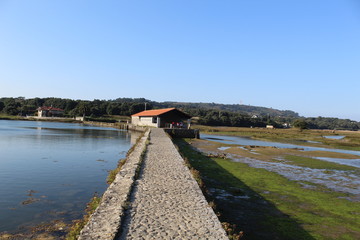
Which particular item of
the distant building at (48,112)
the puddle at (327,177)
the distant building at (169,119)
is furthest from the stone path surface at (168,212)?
the distant building at (48,112)

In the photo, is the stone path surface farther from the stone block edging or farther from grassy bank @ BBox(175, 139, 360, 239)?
grassy bank @ BBox(175, 139, 360, 239)

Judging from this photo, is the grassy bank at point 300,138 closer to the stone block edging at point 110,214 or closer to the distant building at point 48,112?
the stone block edging at point 110,214

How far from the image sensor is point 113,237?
6227 mm

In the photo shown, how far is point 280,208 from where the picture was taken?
11.4 meters

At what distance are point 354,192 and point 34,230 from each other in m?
14.0

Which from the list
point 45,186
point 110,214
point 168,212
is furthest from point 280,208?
point 45,186

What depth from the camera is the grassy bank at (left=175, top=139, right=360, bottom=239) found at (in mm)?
9203

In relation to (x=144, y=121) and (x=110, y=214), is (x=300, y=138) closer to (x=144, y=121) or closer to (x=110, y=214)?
(x=144, y=121)

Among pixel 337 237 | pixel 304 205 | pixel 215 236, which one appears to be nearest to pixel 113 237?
pixel 215 236

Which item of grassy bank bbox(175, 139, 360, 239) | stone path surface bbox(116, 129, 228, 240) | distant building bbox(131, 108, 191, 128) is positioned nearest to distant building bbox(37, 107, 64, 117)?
distant building bbox(131, 108, 191, 128)

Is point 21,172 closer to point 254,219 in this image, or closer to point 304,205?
point 254,219

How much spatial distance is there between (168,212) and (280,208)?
5258 millimetres

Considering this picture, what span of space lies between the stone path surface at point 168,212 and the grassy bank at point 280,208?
1.23m

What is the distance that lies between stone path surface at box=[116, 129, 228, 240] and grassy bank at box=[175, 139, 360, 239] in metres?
1.23
